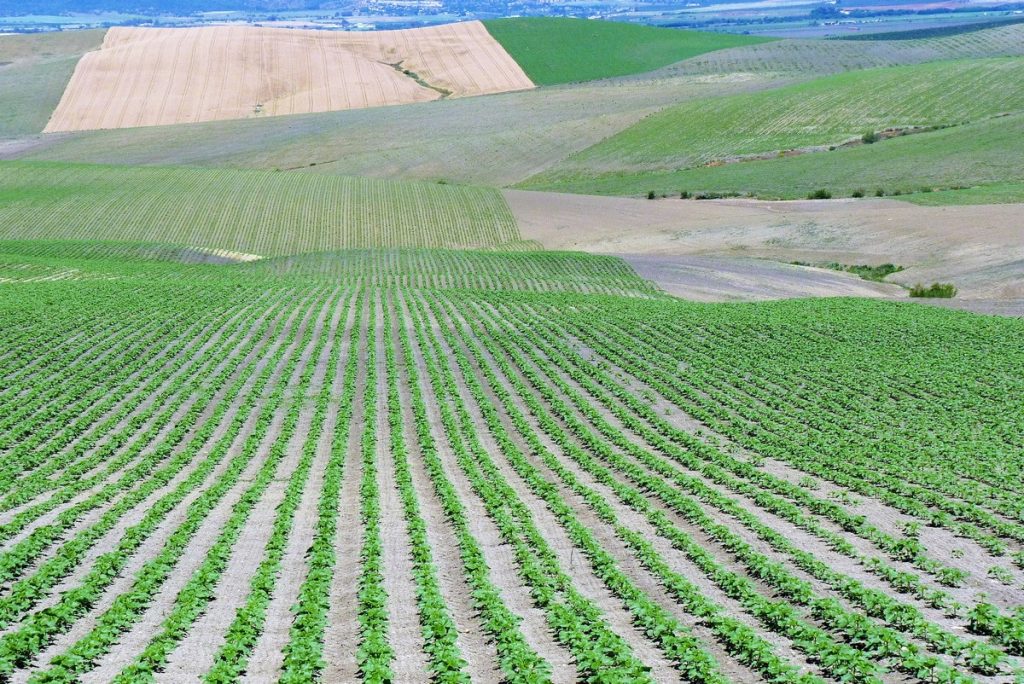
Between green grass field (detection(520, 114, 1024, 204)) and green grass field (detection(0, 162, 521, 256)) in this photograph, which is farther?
green grass field (detection(520, 114, 1024, 204))

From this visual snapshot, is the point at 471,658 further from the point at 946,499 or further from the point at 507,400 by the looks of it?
the point at 507,400

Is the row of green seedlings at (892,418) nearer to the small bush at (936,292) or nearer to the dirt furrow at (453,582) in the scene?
the dirt furrow at (453,582)

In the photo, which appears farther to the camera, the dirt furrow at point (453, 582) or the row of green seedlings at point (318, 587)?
the dirt furrow at point (453, 582)

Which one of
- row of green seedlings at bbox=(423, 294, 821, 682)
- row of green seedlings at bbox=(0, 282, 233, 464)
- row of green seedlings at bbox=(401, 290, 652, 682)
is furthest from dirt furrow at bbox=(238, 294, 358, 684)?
row of green seedlings at bbox=(0, 282, 233, 464)

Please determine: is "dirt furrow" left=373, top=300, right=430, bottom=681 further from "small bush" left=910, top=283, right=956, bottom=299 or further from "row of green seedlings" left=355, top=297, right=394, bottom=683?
"small bush" left=910, top=283, right=956, bottom=299

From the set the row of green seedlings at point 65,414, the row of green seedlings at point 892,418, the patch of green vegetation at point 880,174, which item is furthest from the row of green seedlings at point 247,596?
the patch of green vegetation at point 880,174

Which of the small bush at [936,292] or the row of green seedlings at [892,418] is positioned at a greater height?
the row of green seedlings at [892,418]

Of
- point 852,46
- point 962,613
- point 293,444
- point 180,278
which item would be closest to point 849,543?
point 962,613
